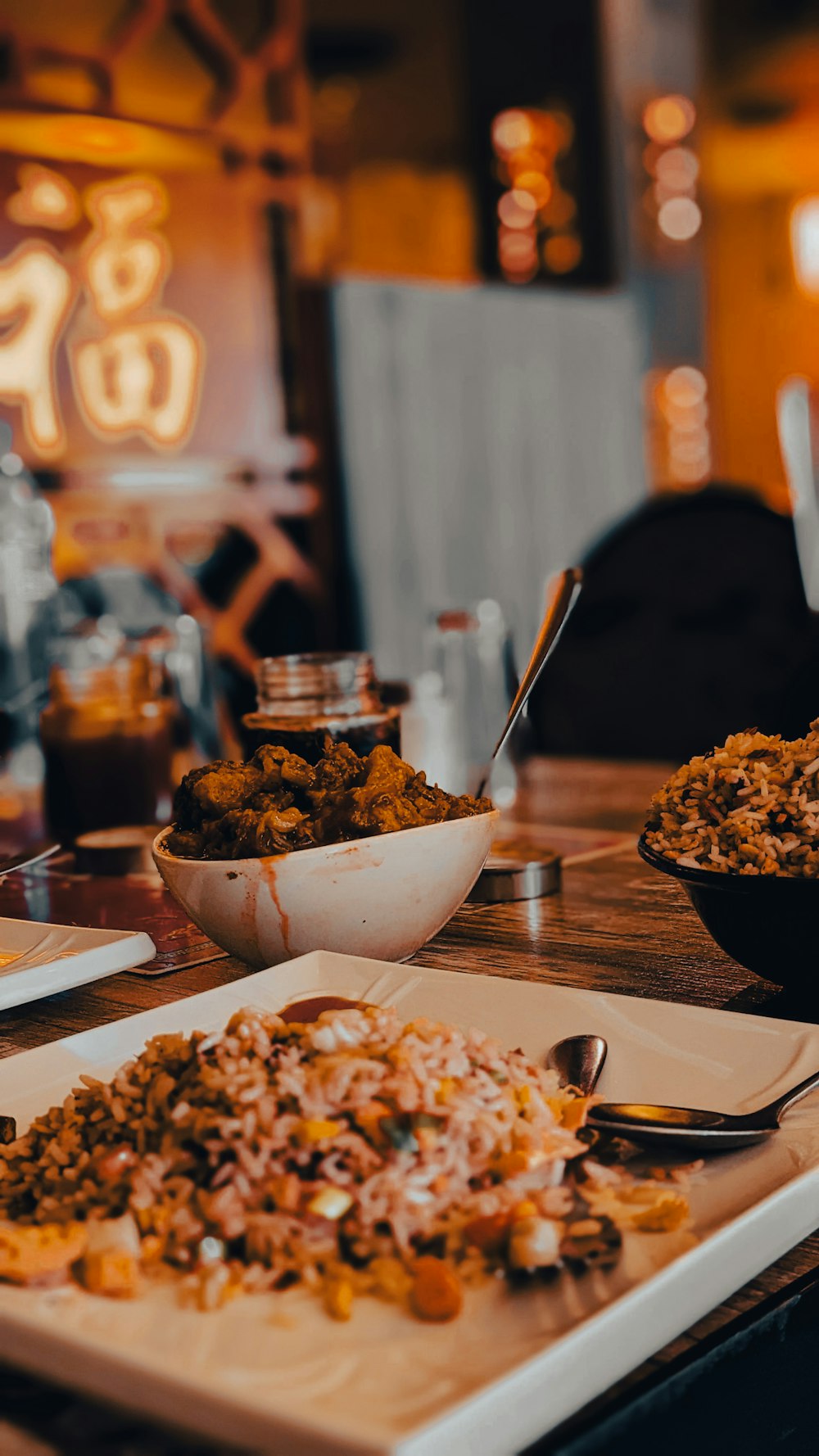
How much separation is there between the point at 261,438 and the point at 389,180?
308cm

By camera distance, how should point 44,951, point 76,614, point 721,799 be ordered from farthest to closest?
point 76,614 < point 44,951 < point 721,799

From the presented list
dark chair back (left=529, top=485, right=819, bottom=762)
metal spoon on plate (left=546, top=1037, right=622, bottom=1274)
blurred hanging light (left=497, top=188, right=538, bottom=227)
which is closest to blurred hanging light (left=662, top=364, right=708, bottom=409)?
blurred hanging light (left=497, top=188, right=538, bottom=227)

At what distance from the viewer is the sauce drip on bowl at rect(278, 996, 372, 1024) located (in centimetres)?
76

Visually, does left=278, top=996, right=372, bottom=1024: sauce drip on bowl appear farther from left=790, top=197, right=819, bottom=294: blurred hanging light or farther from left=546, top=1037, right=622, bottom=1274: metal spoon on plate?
left=790, top=197, right=819, bottom=294: blurred hanging light

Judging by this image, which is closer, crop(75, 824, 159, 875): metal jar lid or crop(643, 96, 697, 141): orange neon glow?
crop(75, 824, 159, 875): metal jar lid

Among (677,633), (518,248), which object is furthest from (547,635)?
(518,248)

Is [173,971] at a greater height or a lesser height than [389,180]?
lesser

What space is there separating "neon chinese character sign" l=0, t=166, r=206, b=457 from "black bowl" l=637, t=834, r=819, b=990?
10.7 ft

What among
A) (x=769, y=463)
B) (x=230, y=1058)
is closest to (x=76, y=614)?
(x=230, y=1058)

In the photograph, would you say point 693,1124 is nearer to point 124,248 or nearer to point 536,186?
point 124,248

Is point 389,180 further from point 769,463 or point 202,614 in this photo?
point 202,614

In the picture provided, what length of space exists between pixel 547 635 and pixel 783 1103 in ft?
1.95

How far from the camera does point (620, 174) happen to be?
552cm

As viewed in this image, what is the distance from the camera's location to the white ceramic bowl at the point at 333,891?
949mm
